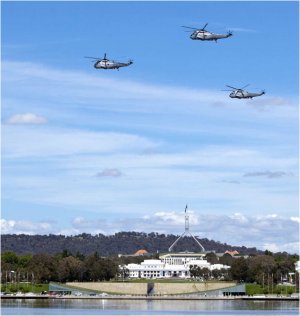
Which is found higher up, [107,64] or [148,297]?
[107,64]

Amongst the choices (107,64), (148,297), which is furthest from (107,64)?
(148,297)

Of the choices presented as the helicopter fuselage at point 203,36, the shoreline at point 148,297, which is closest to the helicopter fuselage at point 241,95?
the helicopter fuselage at point 203,36

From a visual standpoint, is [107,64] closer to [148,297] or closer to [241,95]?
[241,95]

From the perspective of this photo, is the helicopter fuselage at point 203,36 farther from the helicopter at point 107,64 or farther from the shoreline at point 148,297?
the shoreline at point 148,297

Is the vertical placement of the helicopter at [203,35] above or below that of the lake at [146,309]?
above

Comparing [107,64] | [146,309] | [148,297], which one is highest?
[107,64]

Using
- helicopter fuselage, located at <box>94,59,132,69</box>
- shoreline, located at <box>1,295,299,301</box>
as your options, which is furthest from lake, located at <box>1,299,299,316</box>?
helicopter fuselage, located at <box>94,59,132,69</box>

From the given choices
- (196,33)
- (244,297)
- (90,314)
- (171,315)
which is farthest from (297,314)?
(244,297)

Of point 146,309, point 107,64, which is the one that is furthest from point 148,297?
point 107,64

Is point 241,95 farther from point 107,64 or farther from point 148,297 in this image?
point 148,297

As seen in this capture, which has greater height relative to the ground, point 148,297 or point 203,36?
point 203,36

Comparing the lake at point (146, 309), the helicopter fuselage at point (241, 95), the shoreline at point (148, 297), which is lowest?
the lake at point (146, 309)

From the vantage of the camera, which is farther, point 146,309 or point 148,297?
point 148,297
